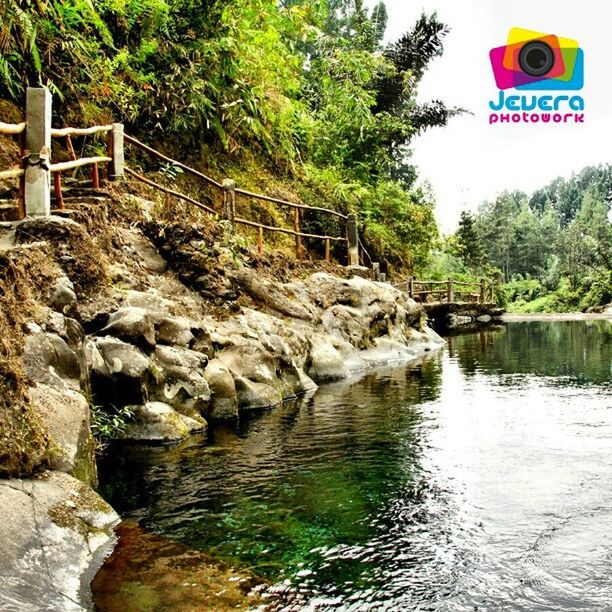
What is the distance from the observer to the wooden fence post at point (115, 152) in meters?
10.8

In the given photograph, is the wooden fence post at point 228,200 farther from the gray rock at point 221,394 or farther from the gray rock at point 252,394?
the gray rock at point 221,394

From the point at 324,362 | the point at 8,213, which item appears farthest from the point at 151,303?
the point at 324,362

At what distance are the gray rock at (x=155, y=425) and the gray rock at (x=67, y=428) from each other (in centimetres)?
199

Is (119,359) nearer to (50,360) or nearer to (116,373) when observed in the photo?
(116,373)

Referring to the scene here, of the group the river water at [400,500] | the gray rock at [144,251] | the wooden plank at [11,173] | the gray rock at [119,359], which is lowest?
the river water at [400,500]

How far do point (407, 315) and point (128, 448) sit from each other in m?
13.5

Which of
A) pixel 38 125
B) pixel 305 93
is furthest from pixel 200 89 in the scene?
pixel 305 93

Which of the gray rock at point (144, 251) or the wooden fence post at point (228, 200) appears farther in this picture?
the wooden fence post at point (228, 200)

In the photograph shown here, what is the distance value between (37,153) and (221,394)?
3.90 metres

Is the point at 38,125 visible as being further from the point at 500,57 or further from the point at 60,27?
the point at 500,57

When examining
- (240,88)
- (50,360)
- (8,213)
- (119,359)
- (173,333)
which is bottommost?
(119,359)

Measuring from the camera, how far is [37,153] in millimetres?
8094

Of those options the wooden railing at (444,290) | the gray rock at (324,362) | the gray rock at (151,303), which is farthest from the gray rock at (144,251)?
the wooden railing at (444,290)

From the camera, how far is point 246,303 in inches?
481
